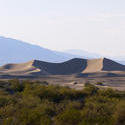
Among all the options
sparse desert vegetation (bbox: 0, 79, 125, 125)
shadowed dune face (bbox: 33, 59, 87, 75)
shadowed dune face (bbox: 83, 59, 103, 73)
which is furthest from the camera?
shadowed dune face (bbox: 33, 59, 87, 75)

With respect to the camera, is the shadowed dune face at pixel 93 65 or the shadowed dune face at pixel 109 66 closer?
the shadowed dune face at pixel 93 65

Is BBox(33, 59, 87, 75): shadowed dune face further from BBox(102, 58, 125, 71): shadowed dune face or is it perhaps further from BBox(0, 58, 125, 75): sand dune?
BBox(102, 58, 125, 71): shadowed dune face

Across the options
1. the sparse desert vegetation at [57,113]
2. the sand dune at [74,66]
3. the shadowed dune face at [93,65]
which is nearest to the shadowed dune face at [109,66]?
the sand dune at [74,66]

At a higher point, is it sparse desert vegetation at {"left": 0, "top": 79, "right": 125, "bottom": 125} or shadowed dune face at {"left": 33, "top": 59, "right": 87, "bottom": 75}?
sparse desert vegetation at {"left": 0, "top": 79, "right": 125, "bottom": 125}

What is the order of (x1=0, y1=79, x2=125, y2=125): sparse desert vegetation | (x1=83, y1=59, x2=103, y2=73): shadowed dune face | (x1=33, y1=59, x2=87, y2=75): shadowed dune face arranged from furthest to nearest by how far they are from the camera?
(x1=33, y1=59, x2=87, y2=75): shadowed dune face, (x1=83, y1=59, x2=103, y2=73): shadowed dune face, (x1=0, y1=79, x2=125, y2=125): sparse desert vegetation

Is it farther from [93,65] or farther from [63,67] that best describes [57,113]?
[93,65]

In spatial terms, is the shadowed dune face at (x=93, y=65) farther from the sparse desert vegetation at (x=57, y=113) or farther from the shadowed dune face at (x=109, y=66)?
the sparse desert vegetation at (x=57, y=113)

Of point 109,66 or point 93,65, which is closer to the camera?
point 109,66

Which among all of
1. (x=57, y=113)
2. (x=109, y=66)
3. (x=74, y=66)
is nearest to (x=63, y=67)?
(x=74, y=66)

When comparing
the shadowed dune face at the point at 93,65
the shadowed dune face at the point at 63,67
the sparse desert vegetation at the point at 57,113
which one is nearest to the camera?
the sparse desert vegetation at the point at 57,113

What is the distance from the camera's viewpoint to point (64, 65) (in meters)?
95.8

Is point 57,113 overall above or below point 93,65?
above

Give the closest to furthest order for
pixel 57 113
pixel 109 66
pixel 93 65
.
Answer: pixel 57 113, pixel 109 66, pixel 93 65

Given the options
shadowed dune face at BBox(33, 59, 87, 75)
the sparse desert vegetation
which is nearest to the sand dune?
shadowed dune face at BBox(33, 59, 87, 75)
